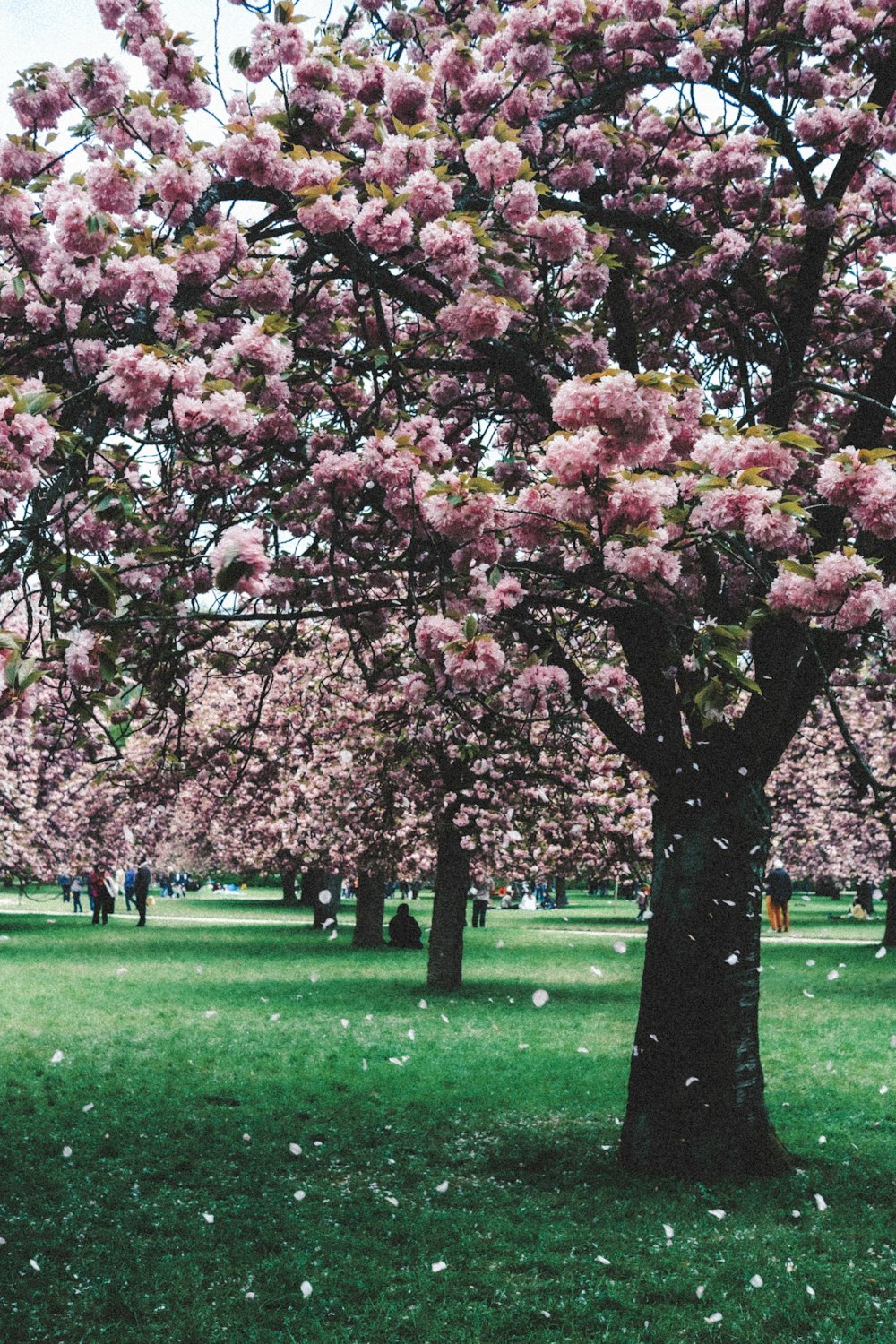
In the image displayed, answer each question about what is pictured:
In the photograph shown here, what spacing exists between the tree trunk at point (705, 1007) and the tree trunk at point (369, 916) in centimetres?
1794

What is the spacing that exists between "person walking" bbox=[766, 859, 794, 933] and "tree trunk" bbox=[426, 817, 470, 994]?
13247 millimetres

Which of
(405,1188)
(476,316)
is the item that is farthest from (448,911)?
(476,316)

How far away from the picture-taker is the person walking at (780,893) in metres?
27.4

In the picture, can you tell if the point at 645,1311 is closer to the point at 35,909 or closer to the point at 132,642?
the point at 132,642

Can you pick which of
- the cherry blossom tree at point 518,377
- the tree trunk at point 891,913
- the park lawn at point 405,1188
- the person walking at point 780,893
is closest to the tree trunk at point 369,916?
the park lawn at point 405,1188

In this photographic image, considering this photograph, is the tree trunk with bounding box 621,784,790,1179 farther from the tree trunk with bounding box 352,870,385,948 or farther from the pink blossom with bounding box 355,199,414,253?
the tree trunk with bounding box 352,870,385,948

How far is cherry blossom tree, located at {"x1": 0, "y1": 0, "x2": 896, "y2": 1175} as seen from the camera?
3906 millimetres

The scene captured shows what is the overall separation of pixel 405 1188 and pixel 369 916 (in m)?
18.6

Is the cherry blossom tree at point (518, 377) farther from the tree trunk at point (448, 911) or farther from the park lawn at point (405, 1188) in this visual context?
the tree trunk at point (448, 911)

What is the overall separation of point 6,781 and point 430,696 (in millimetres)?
21872

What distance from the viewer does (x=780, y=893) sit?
91.9ft

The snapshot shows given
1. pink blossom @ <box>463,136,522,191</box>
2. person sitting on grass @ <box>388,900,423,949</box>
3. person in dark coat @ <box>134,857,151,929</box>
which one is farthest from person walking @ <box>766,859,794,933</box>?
pink blossom @ <box>463,136,522,191</box>

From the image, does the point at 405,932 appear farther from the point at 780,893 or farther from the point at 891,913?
the point at 891,913

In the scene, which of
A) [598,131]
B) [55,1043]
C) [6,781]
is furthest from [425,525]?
[6,781]
